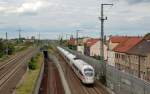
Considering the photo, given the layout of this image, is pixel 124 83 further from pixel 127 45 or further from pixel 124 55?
pixel 127 45

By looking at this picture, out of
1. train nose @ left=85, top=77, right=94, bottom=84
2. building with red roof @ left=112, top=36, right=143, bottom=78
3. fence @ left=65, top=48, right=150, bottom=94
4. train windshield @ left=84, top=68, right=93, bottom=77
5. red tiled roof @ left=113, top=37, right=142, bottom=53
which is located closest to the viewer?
fence @ left=65, top=48, right=150, bottom=94

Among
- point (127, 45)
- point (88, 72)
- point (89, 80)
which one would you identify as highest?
point (127, 45)

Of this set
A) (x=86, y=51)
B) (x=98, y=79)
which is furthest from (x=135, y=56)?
(x=86, y=51)

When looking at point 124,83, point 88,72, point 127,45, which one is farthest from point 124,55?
point 124,83

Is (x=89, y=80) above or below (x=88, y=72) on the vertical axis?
below

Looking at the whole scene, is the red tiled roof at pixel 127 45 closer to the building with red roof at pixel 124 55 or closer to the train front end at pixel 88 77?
the building with red roof at pixel 124 55

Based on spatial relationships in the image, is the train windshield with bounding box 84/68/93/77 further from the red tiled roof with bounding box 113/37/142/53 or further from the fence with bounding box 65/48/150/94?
the red tiled roof with bounding box 113/37/142/53

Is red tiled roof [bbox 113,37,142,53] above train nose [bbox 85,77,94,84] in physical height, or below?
above

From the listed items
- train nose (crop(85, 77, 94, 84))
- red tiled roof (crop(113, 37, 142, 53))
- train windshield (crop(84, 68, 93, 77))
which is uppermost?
red tiled roof (crop(113, 37, 142, 53))

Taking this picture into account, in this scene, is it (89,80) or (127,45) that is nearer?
(89,80)

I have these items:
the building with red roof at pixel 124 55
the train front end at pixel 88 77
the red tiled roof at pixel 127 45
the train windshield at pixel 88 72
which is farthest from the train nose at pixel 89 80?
the red tiled roof at pixel 127 45

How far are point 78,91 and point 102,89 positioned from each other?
3342 millimetres

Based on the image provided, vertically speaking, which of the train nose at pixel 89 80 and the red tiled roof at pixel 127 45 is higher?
the red tiled roof at pixel 127 45

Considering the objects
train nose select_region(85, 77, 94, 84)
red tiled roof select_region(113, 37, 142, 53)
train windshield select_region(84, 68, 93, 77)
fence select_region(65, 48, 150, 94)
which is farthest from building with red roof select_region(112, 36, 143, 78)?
train nose select_region(85, 77, 94, 84)
